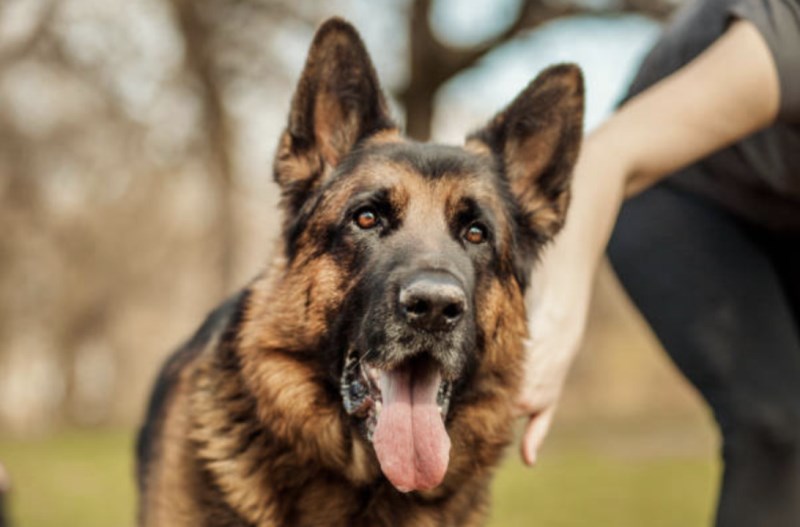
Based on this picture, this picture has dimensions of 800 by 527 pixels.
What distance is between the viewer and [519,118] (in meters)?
3.64

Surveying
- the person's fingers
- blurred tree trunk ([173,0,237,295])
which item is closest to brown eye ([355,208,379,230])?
the person's fingers

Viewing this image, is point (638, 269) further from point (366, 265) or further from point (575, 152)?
point (366, 265)

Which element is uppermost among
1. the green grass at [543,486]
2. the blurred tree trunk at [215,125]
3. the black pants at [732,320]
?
the black pants at [732,320]

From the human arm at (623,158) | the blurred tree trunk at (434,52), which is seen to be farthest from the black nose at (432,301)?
the blurred tree trunk at (434,52)

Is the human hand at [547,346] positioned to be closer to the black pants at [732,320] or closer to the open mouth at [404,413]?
the open mouth at [404,413]

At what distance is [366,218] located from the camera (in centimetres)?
325

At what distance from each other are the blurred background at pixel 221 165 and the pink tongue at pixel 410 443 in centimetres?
462

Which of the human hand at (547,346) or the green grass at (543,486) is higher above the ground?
the human hand at (547,346)

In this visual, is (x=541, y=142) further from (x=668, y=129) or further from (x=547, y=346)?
(x=547, y=346)

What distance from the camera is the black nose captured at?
285 cm

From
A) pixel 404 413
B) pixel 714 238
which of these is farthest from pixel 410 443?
pixel 714 238

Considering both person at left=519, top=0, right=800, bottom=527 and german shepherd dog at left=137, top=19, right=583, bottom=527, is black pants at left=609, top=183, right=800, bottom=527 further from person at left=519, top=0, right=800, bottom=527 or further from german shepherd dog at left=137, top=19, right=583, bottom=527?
german shepherd dog at left=137, top=19, right=583, bottom=527

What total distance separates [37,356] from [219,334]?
2118 cm

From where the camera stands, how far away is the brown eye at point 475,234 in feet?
11.0
